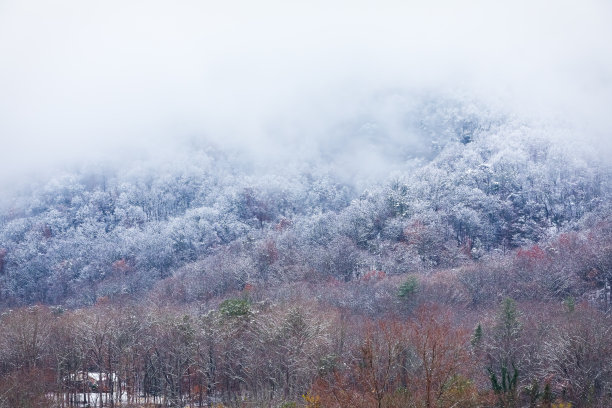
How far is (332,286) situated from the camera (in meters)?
91.2

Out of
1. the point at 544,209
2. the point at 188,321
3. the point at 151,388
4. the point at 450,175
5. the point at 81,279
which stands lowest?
the point at 151,388

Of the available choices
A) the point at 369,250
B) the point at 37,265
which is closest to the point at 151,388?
the point at 369,250

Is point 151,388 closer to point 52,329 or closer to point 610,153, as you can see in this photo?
point 52,329

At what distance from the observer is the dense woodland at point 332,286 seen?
38.5 metres

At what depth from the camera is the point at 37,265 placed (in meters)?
155

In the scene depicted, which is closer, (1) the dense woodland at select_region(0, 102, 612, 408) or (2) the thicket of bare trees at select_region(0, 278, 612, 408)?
(2) the thicket of bare trees at select_region(0, 278, 612, 408)

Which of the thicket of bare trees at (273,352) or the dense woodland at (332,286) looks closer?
the thicket of bare trees at (273,352)

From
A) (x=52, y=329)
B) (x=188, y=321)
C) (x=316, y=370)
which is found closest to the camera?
(x=316, y=370)

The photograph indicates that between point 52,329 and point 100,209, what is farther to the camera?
point 100,209

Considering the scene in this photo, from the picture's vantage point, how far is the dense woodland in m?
38.5

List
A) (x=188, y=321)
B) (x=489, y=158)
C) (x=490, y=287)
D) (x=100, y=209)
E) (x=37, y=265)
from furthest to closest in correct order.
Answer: (x=100, y=209)
(x=489, y=158)
(x=37, y=265)
(x=490, y=287)
(x=188, y=321)

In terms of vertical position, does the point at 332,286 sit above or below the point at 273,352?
above

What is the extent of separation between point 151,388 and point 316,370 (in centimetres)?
2614

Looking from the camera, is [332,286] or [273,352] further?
[332,286]
